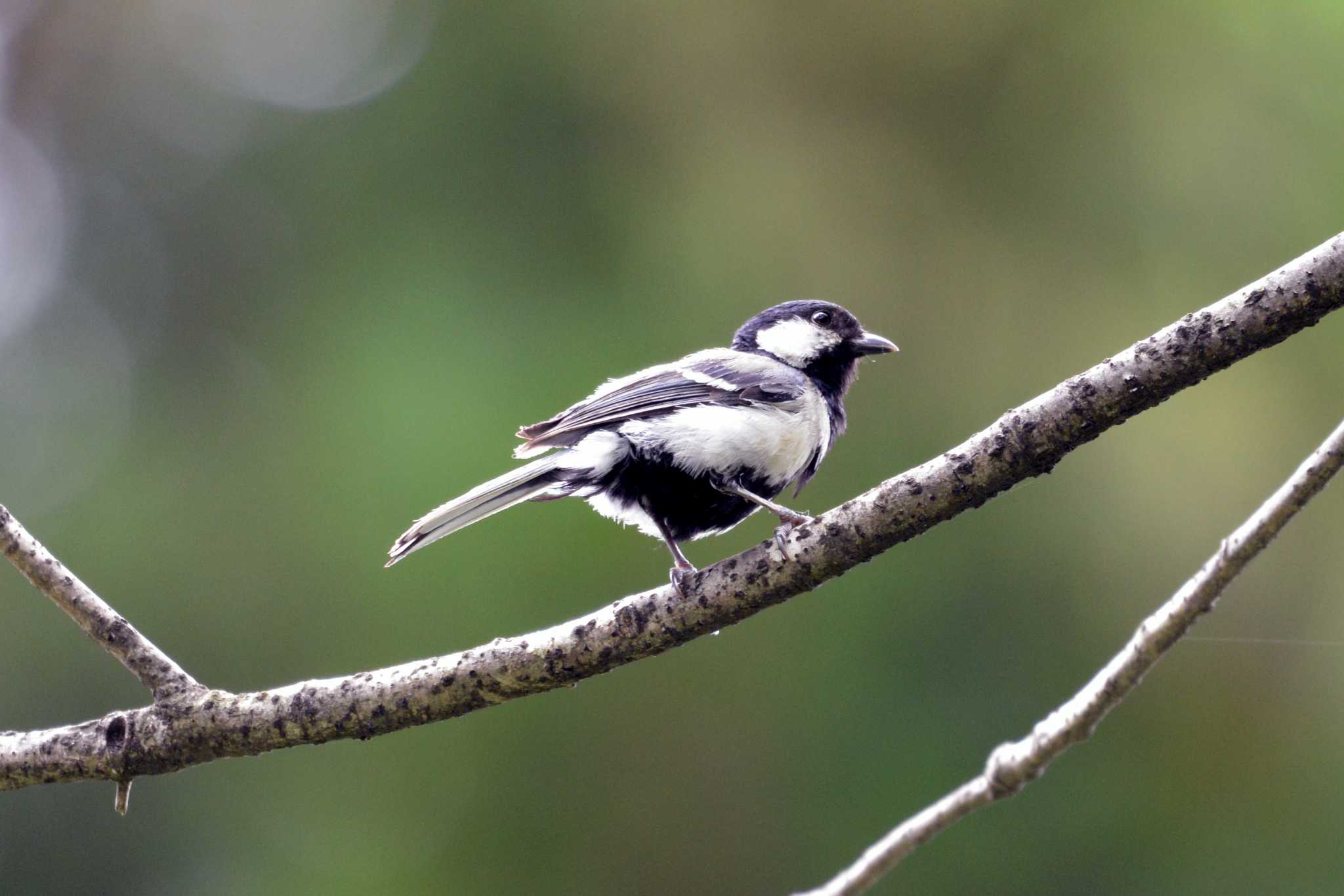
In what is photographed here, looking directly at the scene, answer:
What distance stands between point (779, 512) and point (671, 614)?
0.60m

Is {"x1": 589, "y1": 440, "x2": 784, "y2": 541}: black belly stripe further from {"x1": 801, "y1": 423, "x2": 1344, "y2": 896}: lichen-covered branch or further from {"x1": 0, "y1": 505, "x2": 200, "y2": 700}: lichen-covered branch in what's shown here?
{"x1": 801, "y1": 423, "x2": 1344, "y2": 896}: lichen-covered branch

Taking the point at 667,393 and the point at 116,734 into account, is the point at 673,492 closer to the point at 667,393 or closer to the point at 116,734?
the point at 667,393

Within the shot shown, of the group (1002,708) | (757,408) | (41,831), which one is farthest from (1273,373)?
(41,831)

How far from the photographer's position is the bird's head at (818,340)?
399 cm

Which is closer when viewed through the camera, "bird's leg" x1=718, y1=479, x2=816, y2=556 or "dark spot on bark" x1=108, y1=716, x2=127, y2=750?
"bird's leg" x1=718, y1=479, x2=816, y2=556

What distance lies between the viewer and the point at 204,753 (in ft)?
8.41

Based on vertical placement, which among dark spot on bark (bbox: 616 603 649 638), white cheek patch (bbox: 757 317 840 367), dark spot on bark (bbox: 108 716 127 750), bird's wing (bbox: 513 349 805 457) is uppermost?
white cheek patch (bbox: 757 317 840 367)

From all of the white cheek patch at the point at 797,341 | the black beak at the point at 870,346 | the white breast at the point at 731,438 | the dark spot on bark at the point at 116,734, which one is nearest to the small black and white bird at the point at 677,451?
the white breast at the point at 731,438

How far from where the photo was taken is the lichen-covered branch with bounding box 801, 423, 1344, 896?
1.83m

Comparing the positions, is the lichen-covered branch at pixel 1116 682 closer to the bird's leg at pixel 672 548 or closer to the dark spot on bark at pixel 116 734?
the bird's leg at pixel 672 548

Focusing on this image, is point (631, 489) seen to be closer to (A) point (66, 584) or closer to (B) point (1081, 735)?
(A) point (66, 584)

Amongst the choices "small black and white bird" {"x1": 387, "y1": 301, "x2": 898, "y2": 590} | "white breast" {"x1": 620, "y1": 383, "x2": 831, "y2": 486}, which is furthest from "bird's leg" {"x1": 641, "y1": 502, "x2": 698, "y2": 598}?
"white breast" {"x1": 620, "y1": 383, "x2": 831, "y2": 486}

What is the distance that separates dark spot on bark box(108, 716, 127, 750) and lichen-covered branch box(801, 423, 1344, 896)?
1.59m

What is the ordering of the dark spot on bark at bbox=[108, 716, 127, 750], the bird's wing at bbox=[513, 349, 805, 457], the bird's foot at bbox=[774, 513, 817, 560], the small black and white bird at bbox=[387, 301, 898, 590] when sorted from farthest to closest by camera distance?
the bird's wing at bbox=[513, 349, 805, 457] → the small black and white bird at bbox=[387, 301, 898, 590] → the dark spot on bark at bbox=[108, 716, 127, 750] → the bird's foot at bbox=[774, 513, 817, 560]
